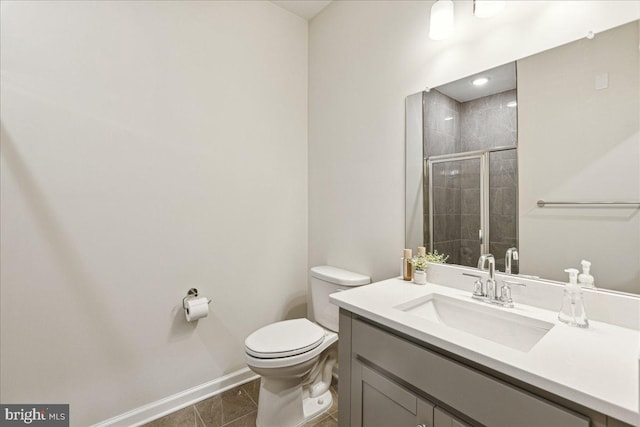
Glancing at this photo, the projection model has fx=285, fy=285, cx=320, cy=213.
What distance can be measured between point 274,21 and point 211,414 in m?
2.62

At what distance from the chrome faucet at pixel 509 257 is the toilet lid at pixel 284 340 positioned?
967 millimetres

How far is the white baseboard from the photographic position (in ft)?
5.00

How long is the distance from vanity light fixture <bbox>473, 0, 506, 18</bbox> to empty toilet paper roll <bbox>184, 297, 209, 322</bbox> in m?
1.97

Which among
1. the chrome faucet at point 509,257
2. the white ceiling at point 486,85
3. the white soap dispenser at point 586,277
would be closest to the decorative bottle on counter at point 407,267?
the chrome faucet at point 509,257

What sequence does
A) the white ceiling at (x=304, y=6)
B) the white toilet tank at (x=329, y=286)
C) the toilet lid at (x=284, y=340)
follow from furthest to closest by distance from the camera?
the white ceiling at (x=304, y=6) → the white toilet tank at (x=329, y=286) → the toilet lid at (x=284, y=340)

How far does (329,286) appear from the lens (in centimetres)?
183

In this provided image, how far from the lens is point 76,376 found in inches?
55.9

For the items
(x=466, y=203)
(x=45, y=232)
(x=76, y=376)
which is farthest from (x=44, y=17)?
(x=466, y=203)

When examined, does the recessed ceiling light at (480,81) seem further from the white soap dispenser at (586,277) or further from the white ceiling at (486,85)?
the white soap dispenser at (586,277)

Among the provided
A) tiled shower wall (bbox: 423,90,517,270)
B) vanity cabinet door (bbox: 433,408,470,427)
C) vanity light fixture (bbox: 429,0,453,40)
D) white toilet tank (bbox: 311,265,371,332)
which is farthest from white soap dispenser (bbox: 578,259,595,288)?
vanity light fixture (bbox: 429,0,453,40)

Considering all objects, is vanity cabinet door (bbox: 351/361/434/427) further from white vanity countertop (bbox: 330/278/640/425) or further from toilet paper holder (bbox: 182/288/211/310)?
toilet paper holder (bbox: 182/288/211/310)

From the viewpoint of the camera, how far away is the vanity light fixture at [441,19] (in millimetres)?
1297

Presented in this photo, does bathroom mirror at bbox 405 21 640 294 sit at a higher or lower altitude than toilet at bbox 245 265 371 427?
higher

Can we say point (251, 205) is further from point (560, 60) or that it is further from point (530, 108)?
point (560, 60)
